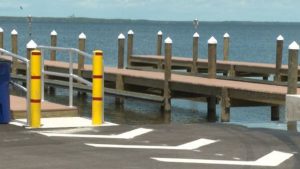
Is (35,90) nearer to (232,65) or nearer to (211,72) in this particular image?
(211,72)

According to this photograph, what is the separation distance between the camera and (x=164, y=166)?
8141 millimetres

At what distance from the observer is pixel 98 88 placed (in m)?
11.6

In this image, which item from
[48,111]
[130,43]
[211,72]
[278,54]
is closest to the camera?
[48,111]

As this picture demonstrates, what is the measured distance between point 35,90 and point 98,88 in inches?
40.6

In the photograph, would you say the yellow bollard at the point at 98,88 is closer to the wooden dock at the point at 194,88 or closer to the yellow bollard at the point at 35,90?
the yellow bollard at the point at 35,90

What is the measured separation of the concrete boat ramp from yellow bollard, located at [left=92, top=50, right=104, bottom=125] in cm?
34

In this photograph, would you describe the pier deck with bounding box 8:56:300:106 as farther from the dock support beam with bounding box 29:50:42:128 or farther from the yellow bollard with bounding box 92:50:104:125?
the dock support beam with bounding box 29:50:42:128

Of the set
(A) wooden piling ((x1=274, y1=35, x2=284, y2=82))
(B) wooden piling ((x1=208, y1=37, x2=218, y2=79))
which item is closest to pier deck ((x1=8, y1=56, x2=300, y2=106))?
(B) wooden piling ((x1=208, y1=37, x2=218, y2=79))

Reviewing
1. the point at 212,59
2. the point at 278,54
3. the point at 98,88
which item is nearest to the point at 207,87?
Answer: the point at 212,59

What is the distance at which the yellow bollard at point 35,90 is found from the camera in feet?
36.4

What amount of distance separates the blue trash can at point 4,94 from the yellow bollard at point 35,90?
0.56m

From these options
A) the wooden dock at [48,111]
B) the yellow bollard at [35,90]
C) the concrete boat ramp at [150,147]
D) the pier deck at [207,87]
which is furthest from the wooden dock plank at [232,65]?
the yellow bollard at [35,90]

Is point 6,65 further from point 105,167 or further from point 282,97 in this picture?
point 282,97

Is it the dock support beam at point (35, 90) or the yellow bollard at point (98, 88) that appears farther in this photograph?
the yellow bollard at point (98, 88)
